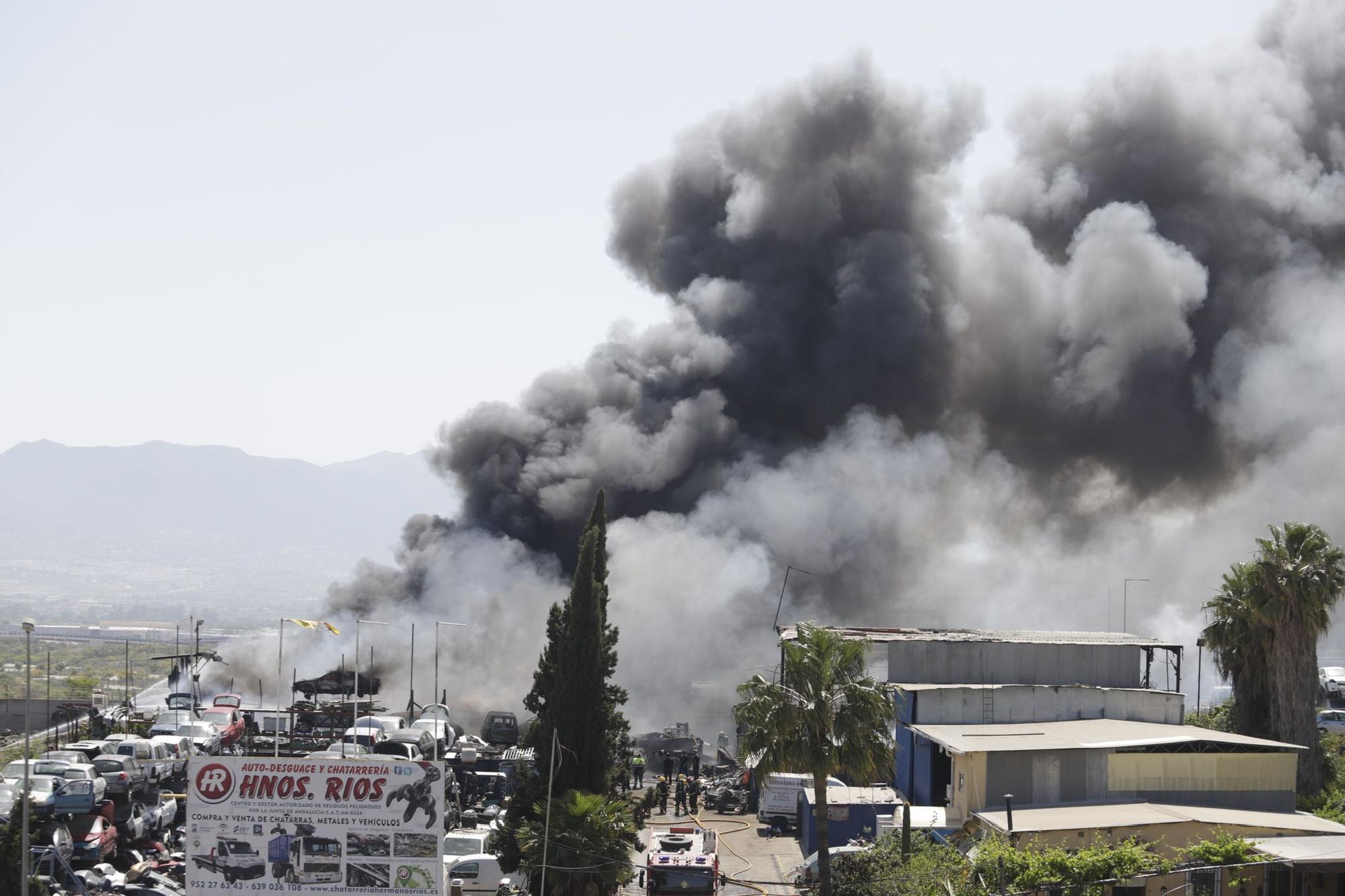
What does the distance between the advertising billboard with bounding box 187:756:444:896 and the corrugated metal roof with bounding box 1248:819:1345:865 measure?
40.0ft

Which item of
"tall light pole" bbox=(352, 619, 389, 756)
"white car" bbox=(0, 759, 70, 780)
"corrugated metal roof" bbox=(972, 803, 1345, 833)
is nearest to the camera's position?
"corrugated metal roof" bbox=(972, 803, 1345, 833)

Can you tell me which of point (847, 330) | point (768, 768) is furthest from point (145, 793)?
point (847, 330)

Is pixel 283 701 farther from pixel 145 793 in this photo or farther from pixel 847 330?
pixel 847 330

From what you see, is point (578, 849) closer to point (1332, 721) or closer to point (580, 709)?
point (580, 709)

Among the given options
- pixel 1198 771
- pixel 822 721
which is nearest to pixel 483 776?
pixel 822 721

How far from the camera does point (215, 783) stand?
718 inches

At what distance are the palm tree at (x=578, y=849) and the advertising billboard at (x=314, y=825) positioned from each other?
363cm

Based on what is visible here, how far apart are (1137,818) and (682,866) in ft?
25.3

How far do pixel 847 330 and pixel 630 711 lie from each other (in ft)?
89.3

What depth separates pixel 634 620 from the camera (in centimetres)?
5128

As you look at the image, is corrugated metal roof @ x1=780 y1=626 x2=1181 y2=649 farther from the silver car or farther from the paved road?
the silver car

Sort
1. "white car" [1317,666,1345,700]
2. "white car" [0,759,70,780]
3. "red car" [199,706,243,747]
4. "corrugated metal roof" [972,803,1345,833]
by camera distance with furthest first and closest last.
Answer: "white car" [1317,666,1345,700] < "red car" [199,706,243,747] < "white car" [0,759,70,780] < "corrugated metal roof" [972,803,1345,833]

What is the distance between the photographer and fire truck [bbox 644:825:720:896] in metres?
22.9

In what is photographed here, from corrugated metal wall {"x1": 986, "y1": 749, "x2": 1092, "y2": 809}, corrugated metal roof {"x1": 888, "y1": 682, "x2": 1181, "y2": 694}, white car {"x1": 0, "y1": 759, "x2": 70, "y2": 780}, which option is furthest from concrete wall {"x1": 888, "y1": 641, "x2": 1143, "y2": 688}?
white car {"x1": 0, "y1": 759, "x2": 70, "y2": 780}
